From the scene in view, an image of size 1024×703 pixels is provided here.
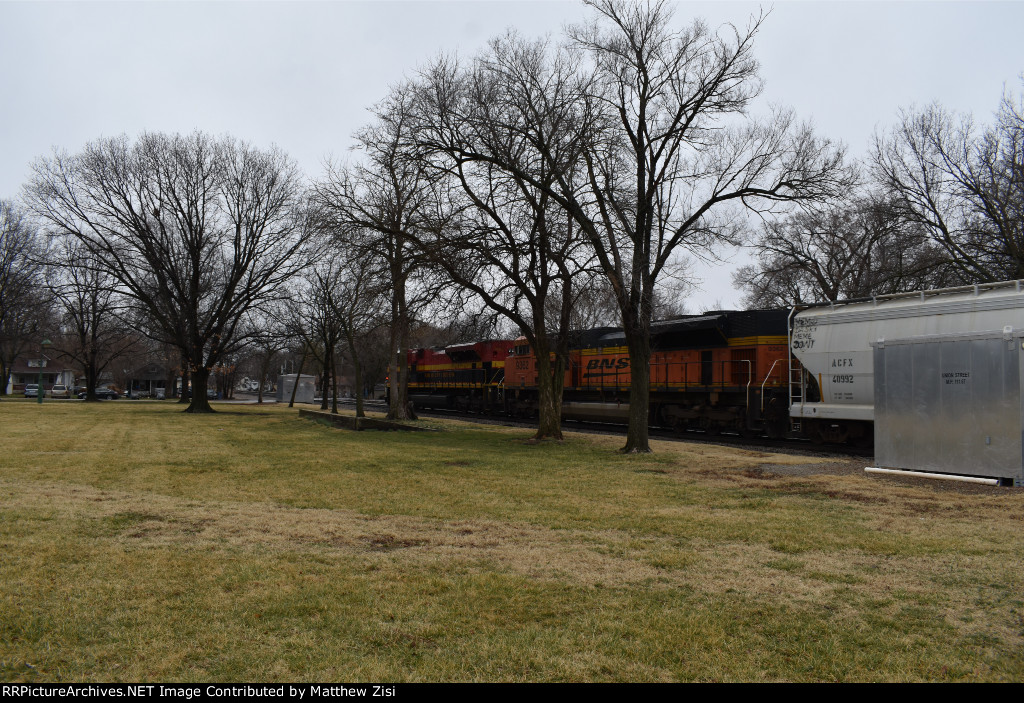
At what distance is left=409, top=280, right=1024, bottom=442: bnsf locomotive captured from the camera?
1446cm

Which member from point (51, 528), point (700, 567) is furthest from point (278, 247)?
point (700, 567)

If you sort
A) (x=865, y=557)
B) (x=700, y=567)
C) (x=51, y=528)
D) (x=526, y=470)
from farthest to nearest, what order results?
(x=526, y=470) < (x=51, y=528) < (x=865, y=557) < (x=700, y=567)

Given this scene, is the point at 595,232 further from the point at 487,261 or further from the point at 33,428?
the point at 33,428

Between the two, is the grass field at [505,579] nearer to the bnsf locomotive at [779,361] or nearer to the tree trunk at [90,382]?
the bnsf locomotive at [779,361]

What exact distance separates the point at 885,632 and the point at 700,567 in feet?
5.93

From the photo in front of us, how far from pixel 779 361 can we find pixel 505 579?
16299 millimetres

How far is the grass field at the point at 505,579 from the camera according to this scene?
4.05 metres

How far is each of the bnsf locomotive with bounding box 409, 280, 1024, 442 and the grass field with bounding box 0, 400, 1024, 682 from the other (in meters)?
5.13

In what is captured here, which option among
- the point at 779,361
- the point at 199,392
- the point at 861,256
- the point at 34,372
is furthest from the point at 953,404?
the point at 34,372

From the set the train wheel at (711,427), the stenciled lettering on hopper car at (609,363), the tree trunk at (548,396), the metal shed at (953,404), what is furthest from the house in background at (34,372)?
the metal shed at (953,404)

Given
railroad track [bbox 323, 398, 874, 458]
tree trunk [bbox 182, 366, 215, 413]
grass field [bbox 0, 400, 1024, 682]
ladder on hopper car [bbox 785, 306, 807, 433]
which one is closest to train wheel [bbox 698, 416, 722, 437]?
railroad track [bbox 323, 398, 874, 458]

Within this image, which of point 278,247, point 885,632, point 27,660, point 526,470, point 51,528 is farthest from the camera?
point 278,247

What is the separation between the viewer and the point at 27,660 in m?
3.96

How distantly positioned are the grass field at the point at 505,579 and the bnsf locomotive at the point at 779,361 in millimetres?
5125
